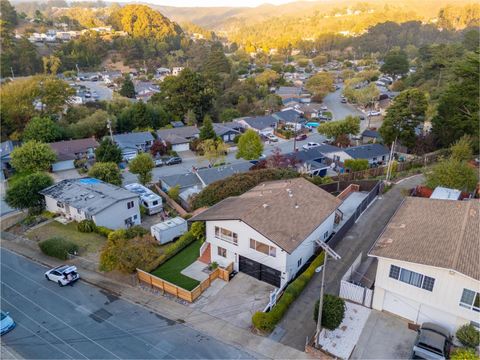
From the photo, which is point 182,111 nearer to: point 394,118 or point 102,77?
point 394,118

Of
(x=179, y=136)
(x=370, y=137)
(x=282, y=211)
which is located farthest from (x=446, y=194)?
(x=179, y=136)

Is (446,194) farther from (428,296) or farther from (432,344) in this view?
(432,344)

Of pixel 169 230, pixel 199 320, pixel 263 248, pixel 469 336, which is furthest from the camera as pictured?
pixel 169 230

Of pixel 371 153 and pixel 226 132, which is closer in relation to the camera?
pixel 371 153

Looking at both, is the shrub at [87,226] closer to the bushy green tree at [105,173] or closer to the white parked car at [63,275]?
the white parked car at [63,275]

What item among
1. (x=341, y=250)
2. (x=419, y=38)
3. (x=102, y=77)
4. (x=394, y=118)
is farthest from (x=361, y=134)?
(x=419, y=38)

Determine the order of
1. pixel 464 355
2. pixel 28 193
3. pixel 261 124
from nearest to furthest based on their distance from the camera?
pixel 464 355
pixel 28 193
pixel 261 124
